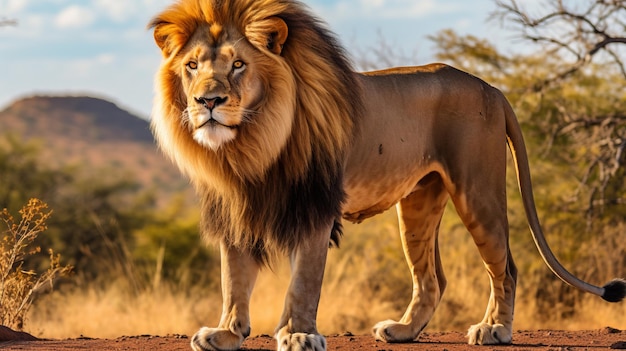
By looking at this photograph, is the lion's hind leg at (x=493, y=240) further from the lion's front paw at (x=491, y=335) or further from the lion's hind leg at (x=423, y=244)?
the lion's hind leg at (x=423, y=244)

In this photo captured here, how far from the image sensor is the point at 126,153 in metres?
52.2

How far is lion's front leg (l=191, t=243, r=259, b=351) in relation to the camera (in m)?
4.43

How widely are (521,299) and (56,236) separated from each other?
7300 millimetres

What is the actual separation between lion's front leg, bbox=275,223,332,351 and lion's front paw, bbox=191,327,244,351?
0.91 feet

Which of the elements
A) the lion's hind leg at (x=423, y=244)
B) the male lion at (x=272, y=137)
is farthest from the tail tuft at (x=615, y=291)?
the male lion at (x=272, y=137)

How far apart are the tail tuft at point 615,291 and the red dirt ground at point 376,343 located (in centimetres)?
23

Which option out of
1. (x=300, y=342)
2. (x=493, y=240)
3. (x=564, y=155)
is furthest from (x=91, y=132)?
(x=300, y=342)

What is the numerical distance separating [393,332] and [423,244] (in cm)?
56

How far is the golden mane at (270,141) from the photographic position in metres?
4.19

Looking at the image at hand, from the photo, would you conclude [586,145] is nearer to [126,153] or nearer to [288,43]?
[288,43]

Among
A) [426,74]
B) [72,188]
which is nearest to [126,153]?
[72,188]

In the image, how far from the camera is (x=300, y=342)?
13.5ft

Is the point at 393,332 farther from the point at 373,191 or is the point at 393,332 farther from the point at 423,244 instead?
the point at 373,191

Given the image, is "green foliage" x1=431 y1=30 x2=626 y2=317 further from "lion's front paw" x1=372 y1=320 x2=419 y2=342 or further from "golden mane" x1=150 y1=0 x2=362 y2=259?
"golden mane" x1=150 y1=0 x2=362 y2=259
